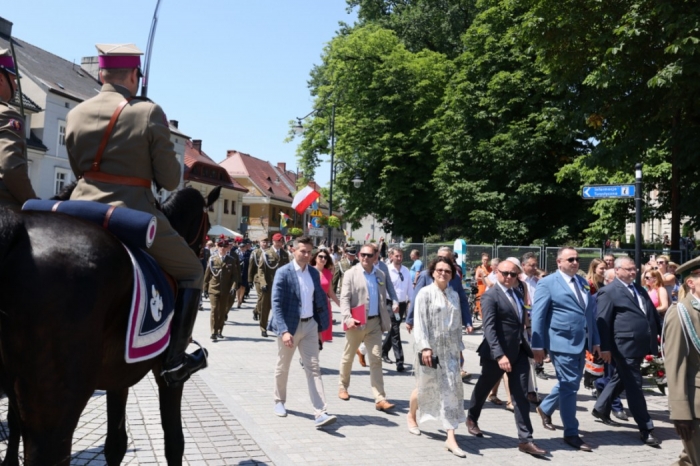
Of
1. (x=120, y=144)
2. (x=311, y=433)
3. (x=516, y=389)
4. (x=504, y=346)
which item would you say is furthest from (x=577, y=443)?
(x=120, y=144)

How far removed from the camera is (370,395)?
972 centimetres

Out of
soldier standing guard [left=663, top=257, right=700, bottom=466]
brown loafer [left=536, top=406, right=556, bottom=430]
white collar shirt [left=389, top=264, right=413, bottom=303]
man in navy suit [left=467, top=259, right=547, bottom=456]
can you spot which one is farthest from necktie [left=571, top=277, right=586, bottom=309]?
white collar shirt [left=389, top=264, right=413, bottom=303]

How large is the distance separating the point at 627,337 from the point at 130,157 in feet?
21.4

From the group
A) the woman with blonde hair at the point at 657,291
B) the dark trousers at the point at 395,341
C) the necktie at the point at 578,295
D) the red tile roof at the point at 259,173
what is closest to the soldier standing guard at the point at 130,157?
the necktie at the point at 578,295

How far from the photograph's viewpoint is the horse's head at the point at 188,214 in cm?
479

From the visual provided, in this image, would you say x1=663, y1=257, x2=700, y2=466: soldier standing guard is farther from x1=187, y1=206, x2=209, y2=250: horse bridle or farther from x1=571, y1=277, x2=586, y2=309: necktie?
x1=187, y1=206, x2=209, y2=250: horse bridle

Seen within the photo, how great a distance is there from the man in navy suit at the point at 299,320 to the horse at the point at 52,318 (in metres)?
4.91

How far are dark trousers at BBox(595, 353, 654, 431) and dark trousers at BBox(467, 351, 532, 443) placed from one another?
136 cm

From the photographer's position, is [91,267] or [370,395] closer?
[91,267]

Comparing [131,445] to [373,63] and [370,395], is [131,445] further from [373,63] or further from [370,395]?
[373,63]

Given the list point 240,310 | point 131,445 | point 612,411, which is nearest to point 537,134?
point 240,310

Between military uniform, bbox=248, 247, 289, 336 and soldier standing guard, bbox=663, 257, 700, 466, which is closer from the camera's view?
soldier standing guard, bbox=663, 257, 700, 466

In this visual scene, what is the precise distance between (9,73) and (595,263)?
10.4 m

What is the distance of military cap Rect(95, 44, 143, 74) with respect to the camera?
13.0ft
